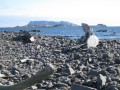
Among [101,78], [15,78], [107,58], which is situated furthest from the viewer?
[107,58]

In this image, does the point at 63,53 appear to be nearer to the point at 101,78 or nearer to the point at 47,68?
the point at 101,78

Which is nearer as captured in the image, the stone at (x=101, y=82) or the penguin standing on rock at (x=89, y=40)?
the stone at (x=101, y=82)

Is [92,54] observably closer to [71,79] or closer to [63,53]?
[63,53]

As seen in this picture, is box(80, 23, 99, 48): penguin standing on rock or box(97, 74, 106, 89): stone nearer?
box(97, 74, 106, 89): stone

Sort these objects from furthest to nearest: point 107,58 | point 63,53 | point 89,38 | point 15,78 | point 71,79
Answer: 1. point 89,38
2. point 63,53
3. point 107,58
4. point 15,78
5. point 71,79

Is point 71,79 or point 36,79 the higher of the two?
point 36,79

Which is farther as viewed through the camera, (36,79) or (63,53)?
(63,53)

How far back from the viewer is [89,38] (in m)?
22.4

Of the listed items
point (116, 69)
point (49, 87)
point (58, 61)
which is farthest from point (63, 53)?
point (49, 87)

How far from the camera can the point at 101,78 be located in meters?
9.78

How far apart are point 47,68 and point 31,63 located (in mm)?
11003

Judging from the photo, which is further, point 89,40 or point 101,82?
point 89,40

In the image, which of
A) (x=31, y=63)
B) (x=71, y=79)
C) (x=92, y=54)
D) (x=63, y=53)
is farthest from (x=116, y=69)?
(x=63, y=53)

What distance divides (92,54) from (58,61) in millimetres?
2679
